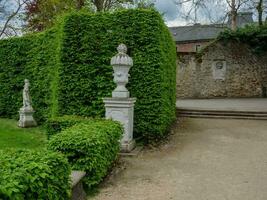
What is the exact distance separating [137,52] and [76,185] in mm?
5051

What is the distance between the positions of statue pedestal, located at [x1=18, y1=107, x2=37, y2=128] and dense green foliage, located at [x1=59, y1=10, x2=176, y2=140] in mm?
2902

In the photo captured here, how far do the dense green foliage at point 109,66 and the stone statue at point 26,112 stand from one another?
2910 millimetres

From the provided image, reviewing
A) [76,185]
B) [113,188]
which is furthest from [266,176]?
[76,185]

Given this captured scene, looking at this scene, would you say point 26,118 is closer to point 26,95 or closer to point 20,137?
point 26,95

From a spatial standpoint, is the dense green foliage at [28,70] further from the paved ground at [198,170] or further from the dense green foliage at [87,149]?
the dense green foliage at [87,149]

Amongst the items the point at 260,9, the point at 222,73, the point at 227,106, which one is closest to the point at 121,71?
the point at 227,106

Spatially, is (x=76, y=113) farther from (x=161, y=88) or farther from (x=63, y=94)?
(x=161, y=88)

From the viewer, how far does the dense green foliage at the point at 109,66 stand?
354 inches

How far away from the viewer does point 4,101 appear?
14.0 meters

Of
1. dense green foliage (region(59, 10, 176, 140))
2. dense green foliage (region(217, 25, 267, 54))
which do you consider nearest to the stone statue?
dense green foliage (region(59, 10, 176, 140))

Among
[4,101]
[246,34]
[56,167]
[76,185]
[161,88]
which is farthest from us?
[246,34]

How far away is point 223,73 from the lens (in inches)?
838

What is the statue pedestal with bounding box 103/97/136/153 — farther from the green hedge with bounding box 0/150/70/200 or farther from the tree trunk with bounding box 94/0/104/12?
the tree trunk with bounding box 94/0/104/12

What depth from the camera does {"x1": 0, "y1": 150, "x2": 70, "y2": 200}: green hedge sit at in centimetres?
302
